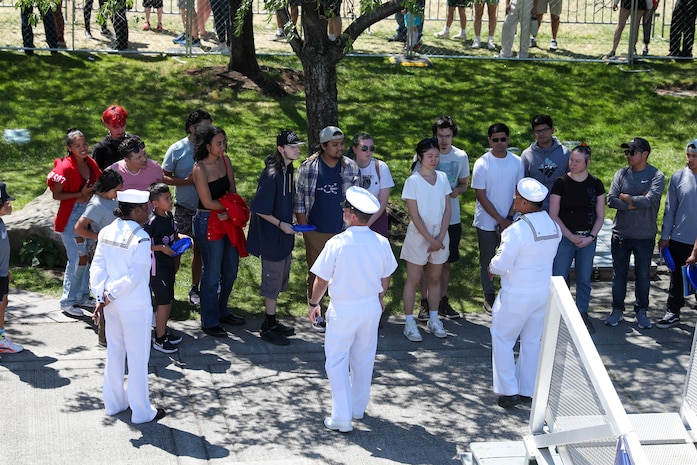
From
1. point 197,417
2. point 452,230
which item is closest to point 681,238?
point 452,230

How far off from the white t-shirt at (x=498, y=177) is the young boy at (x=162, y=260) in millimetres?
2964

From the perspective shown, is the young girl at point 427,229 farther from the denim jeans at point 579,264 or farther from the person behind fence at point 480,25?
the person behind fence at point 480,25

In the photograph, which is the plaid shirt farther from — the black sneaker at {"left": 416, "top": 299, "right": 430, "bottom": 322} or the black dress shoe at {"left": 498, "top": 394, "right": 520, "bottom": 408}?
the black dress shoe at {"left": 498, "top": 394, "right": 520, "bottom": 408}

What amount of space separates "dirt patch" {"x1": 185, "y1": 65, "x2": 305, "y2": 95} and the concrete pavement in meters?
6.53

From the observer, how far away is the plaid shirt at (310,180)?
8812mm

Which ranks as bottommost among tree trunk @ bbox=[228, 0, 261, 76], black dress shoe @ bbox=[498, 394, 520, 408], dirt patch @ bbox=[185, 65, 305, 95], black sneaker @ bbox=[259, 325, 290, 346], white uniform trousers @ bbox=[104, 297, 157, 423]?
black dress shoe @ bbox=[498, 394, 520, 408]

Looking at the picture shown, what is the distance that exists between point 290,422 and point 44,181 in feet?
19.5

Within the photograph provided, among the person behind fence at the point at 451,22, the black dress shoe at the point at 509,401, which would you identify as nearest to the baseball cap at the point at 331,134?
the black dress shoe at the point at 509,401

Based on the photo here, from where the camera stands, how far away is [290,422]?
7.30 meters

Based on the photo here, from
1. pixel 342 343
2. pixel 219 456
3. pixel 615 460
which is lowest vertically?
pixel 219 456

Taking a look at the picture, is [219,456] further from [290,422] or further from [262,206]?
[262,206]

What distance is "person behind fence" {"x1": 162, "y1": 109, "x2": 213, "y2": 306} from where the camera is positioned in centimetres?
905

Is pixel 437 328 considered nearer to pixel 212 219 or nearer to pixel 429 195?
pixel 429 195

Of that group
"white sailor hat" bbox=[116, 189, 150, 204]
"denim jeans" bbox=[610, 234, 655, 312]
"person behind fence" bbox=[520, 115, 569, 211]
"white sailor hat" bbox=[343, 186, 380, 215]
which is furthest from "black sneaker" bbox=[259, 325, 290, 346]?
"denim jeans" bbox=[610, 234, 655, 312]
